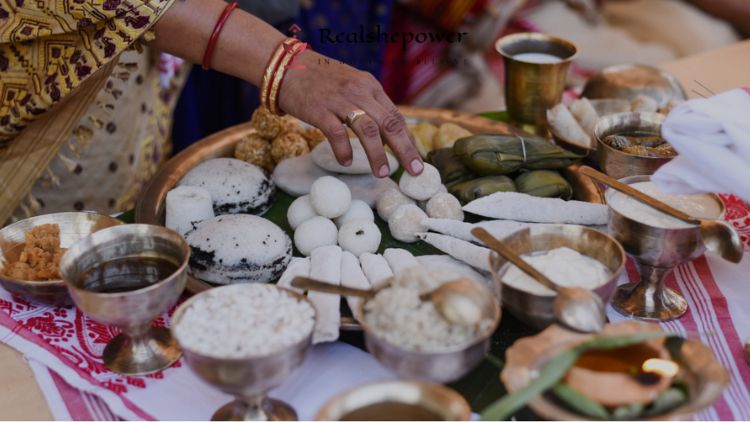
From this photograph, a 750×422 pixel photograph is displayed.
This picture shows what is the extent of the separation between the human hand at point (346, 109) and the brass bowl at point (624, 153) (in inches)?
15.1

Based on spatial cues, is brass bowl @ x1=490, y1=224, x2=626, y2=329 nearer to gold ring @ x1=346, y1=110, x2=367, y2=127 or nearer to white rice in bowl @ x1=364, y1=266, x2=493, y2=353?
white rice in bowl @ x1=364, y1=266, x2=493, y2=353

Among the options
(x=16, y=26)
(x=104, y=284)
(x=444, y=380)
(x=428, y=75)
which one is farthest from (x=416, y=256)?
(x=428, y=75)

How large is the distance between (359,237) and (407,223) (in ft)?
0.34

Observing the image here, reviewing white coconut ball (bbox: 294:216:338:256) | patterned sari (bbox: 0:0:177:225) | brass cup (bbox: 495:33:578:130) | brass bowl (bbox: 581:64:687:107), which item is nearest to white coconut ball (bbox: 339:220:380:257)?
white coconut ball (bbox: 294:216:338:256)

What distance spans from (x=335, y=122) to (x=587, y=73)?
2.02 m

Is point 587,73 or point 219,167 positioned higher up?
point 219,167

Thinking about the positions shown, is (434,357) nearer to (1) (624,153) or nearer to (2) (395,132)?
(2) (395,132)

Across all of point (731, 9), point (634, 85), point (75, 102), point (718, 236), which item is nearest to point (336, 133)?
point (75, 102)

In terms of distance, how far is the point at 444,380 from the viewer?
0.95 m

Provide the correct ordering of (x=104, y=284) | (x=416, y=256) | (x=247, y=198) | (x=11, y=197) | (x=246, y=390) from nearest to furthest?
1. (x=246, y=390)
2. (x=104, y=284)
3. (x=416, y=256)
4. (x=247, y=198)
5. (x=11, y=197)

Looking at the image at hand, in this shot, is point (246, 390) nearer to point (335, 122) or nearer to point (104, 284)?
point (104, 284)

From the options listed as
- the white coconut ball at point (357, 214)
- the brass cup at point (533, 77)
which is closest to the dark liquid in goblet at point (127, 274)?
the white coconut ball at point (357, 214)

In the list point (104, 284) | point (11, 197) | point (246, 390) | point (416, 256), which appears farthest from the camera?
point (11, 197)

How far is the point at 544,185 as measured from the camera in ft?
5.01
